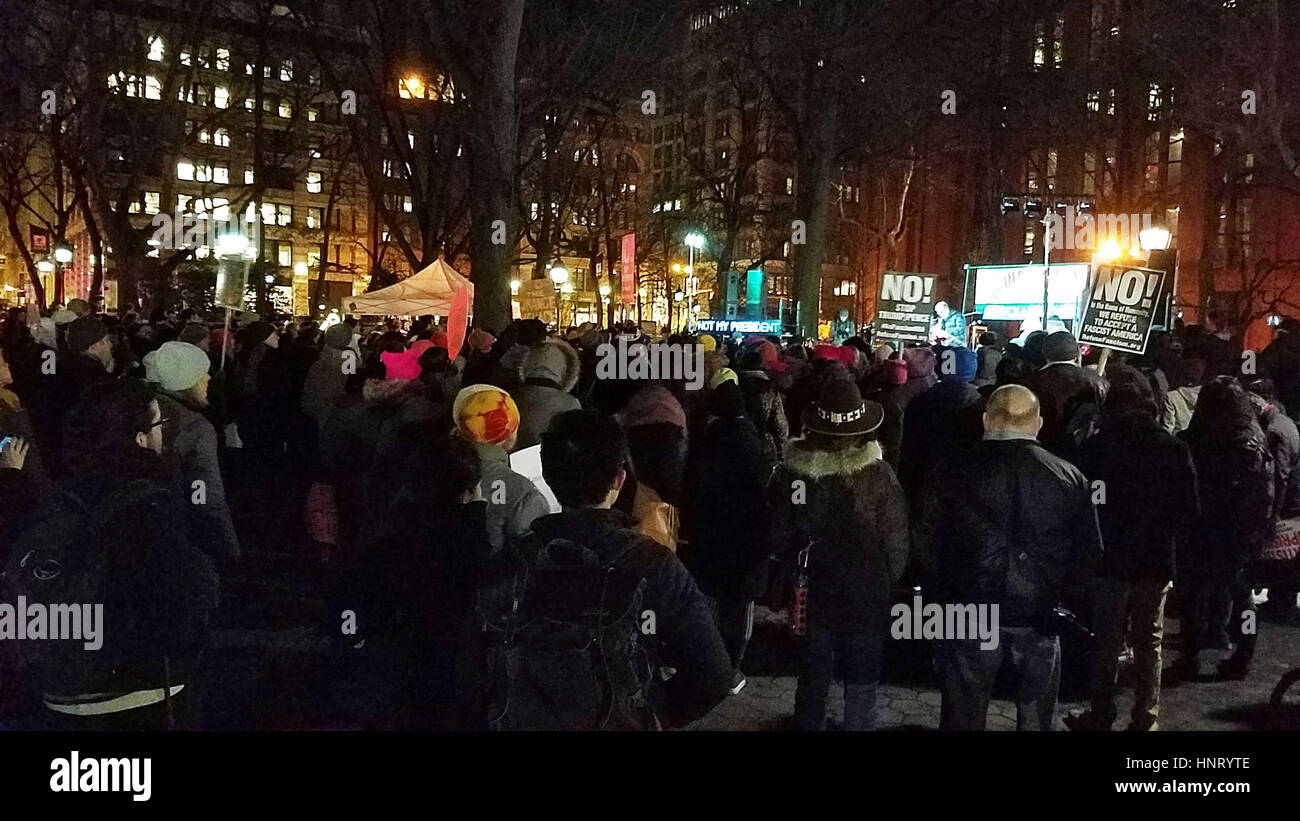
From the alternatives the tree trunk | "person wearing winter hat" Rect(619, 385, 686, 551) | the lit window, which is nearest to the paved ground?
"person wearing winter hat" Rect(619, 385, 686, 551)

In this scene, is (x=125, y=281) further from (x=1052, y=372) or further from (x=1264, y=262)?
(x=1264, y=262)

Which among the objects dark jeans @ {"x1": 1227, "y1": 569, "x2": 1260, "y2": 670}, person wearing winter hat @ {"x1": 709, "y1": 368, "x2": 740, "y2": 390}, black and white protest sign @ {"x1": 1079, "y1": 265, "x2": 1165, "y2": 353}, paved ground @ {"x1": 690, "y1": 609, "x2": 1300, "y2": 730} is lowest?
paved ground @ {"x1": 690, "y1": 609, "x2": 1300, "y2": 730}

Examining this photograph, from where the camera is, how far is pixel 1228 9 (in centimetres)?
2011

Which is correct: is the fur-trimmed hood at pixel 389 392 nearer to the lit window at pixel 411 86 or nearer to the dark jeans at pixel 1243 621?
the dark jeans at pixel 1243 621

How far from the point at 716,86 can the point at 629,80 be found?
1558cm

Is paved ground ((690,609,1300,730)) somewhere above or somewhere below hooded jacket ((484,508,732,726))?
below

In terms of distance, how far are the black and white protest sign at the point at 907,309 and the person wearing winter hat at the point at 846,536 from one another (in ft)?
19.6

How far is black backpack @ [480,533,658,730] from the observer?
2959mm

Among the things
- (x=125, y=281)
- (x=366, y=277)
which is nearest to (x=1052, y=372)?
(x=125, y=281)

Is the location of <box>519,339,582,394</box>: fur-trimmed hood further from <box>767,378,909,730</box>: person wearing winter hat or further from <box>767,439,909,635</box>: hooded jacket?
<box>767,439,909,635</box>: hooded jacket

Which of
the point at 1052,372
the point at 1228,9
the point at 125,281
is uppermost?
the point at 1228,9

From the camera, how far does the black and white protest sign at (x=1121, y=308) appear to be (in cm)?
791

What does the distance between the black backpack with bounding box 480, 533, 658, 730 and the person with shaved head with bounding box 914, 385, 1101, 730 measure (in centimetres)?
206

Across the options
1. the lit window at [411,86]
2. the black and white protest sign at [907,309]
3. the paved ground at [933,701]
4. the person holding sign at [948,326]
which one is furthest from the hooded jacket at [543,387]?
the person holding sign at [948,326]
